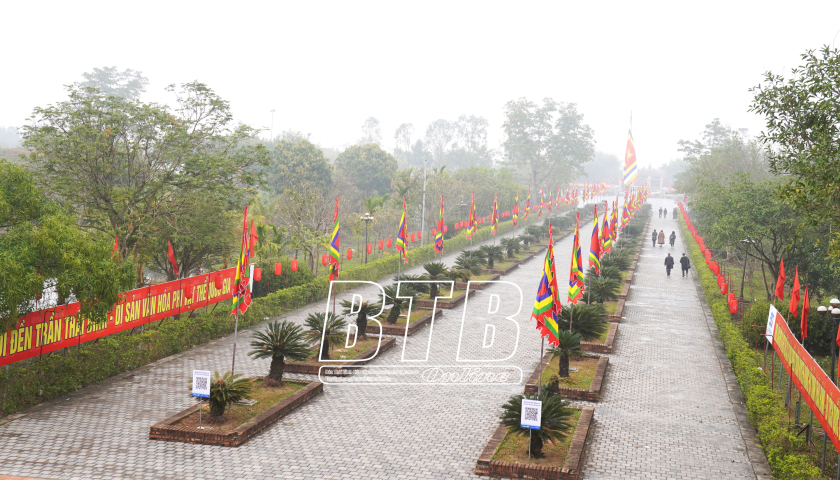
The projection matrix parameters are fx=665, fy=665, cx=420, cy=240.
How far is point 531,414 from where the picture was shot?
992 centimetres

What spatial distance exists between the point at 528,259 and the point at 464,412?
27494 millimetres

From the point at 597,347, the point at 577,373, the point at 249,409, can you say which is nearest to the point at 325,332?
the point at 249,409

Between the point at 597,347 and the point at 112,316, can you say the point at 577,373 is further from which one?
the point at 112,316

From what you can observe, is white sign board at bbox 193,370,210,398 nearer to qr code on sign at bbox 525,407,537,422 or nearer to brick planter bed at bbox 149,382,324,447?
brick planter bed at bbox 149,382,324,447

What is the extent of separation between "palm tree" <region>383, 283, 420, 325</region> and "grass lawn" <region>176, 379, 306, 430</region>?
5.97 metres

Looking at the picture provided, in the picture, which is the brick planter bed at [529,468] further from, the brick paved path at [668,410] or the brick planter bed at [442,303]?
the brick planter bed at [442,303]

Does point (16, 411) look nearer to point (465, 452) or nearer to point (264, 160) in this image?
point (465, 452)

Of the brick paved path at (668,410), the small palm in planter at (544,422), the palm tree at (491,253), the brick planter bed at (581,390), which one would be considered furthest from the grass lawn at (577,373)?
the palm tree at (491,253)

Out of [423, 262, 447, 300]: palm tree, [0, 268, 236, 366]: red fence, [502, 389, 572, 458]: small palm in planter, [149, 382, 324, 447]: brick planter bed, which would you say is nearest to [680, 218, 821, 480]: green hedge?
[502, 389, 572, 458]: small palm in planter

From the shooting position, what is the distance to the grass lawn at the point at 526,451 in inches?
395

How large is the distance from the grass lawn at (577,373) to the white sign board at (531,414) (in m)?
4.21

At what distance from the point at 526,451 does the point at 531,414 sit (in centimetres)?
86

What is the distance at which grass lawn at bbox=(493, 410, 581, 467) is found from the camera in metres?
10.0

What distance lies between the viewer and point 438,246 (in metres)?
30.3
